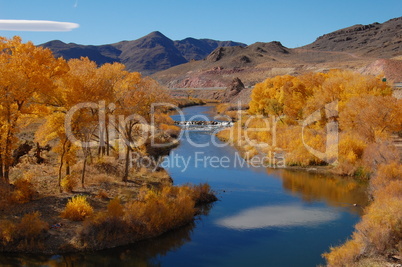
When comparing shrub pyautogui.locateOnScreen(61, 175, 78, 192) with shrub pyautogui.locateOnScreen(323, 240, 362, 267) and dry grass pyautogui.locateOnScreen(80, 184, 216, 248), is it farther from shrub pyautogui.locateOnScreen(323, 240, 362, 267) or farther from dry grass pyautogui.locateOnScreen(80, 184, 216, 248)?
shrub pyautogui.locateOnScreen(323, 240, 362, 267)

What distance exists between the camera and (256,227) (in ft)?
65.8

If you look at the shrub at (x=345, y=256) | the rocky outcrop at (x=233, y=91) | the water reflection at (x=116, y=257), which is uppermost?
the rocky outcrop at (x=233, y=91)

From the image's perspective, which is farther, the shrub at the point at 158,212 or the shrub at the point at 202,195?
the shrub at the point at 202,195

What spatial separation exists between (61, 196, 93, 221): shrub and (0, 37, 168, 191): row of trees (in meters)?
3.98

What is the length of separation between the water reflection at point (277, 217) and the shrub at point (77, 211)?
6.87 meters

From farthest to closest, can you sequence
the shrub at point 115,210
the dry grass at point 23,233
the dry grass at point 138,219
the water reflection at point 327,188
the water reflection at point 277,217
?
the water reflection at point 327,188, the water reflection at point 277,217, the shrub at point 115,210, the dry grass at point 138,219, the dry grass at point 23,233

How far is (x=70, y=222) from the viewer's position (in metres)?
18.2

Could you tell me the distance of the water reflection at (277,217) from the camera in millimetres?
20312

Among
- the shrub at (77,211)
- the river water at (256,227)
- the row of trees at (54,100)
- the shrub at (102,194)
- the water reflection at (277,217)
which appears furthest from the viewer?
the shrub at (102,194)

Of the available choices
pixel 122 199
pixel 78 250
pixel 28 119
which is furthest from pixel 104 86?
pixel 78 250

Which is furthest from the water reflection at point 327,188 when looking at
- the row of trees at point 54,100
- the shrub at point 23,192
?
the shrub at point 23,192

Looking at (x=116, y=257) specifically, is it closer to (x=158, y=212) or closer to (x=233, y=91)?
(x=158, y=212)

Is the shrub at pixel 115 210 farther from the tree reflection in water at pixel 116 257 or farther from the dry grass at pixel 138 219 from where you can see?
the tree reflection in water at pixel 116 257

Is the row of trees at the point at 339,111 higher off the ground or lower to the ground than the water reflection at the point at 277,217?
higher
